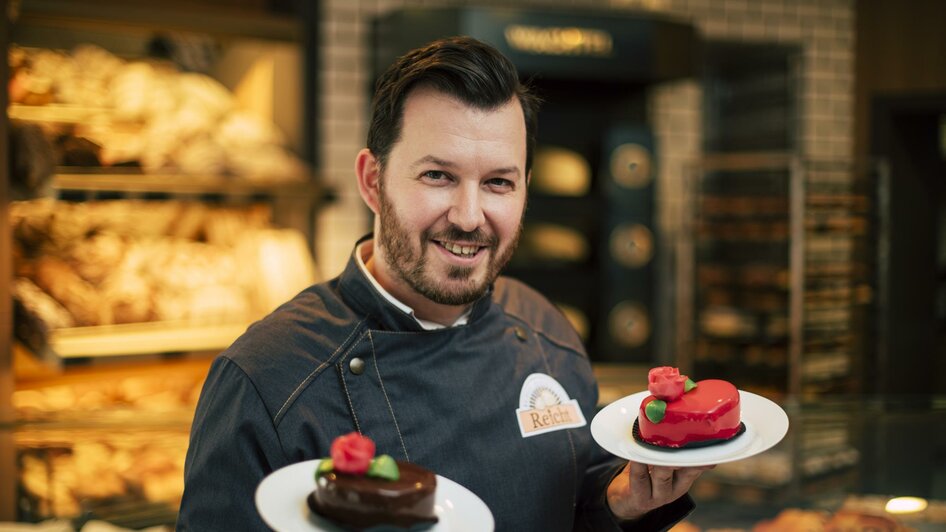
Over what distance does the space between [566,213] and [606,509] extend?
307 cm

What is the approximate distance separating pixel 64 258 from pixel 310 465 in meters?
2.54

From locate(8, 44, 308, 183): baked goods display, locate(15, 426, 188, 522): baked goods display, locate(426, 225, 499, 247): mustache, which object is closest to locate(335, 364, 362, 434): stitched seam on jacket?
locate(426, 225, 499, 247): mustache

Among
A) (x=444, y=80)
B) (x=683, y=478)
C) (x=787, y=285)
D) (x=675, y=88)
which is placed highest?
(x=675, y=88)

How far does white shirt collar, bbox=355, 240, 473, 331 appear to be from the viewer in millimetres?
1436

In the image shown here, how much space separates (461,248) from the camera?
136 cm

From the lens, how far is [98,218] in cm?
341

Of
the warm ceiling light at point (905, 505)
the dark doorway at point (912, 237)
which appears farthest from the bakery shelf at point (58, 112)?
the dark doorway at point (912, 237)

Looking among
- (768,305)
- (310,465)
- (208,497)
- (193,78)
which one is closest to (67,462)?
(208,497)

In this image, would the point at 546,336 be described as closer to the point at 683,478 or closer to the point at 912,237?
the point at 683,478

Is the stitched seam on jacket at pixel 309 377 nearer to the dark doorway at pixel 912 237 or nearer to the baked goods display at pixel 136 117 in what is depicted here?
the baked goods display at pixel 136 117

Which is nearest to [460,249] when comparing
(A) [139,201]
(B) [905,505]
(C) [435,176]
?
(C) [435,176]

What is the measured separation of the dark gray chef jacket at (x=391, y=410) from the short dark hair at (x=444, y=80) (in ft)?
0.75

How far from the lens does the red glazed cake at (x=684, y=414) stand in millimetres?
1234

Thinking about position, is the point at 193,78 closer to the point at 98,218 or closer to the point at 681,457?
the point at 98,218
